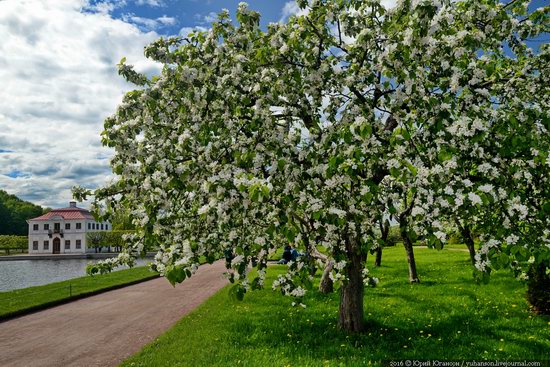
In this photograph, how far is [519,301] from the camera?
51.3 feet

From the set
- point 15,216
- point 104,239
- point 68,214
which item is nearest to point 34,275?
point 104,239

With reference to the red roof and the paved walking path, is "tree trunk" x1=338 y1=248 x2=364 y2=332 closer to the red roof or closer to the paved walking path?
the paved walking path

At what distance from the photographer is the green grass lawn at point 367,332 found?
32.8 ft

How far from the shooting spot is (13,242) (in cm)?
10012

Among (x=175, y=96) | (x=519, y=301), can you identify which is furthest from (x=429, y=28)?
(x=519, y=301)

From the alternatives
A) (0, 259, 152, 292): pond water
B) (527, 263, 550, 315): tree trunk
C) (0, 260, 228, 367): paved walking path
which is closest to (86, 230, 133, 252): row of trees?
(0, 259, 152, 292): pond water

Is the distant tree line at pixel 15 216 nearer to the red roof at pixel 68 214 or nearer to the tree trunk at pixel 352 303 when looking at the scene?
the red roof at pixel 68 214

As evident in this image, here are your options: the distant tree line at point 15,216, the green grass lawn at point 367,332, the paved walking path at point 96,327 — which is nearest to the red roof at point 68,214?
the distant tree line at point 15,216

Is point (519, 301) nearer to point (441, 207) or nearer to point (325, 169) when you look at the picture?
point (441, 207)

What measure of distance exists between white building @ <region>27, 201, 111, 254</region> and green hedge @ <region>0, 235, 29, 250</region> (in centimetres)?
356

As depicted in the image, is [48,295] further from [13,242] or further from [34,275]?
[13,242]

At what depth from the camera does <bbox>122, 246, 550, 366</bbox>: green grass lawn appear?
32.8 ft

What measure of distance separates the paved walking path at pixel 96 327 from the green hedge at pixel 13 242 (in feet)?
294

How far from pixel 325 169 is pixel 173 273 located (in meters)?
3.08
